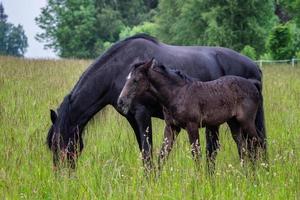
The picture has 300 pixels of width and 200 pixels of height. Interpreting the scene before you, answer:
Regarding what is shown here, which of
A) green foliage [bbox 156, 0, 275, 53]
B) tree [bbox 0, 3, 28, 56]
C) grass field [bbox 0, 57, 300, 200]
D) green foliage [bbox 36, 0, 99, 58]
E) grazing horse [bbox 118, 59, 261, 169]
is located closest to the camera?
grass field [bbox 0, 57, 300, 200]

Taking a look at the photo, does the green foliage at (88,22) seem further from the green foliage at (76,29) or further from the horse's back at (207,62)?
the horse's back at (207,62)

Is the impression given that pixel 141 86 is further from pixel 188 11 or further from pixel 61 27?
pixel 61 27

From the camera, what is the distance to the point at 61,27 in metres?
64.0

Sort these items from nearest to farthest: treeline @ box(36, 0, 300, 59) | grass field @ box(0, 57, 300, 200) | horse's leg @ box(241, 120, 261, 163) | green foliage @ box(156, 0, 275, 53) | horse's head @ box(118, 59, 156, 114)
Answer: grass field @ box(0, 57, 300, 200) < horse's head @ box(118, 59, 156, 114) < horse's leg @ box(241, 120, 261, 163) < treeline @ box(36, 0, 300, 59) < green foliage @ box(156, 0, 275, 53)

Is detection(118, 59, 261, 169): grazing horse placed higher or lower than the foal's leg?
higher

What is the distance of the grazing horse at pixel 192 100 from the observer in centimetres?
573

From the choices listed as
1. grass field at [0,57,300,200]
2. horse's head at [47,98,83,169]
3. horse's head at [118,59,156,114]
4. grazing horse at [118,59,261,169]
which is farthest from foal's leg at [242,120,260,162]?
horse's head at [47,98,83,169]

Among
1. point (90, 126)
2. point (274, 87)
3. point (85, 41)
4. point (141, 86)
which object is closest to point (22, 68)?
point (274, 87)

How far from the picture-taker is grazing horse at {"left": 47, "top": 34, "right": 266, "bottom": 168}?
6.09 meters

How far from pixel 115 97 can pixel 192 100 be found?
39.9 inches

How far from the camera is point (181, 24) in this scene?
4812 cm

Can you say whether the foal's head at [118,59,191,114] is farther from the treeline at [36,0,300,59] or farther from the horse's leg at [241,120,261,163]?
the treeline at [36,0,300,59]

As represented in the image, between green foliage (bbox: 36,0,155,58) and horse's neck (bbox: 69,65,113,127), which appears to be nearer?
horse's neck (bbox: 69,65,113,127)

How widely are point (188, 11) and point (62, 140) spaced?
3990cm
